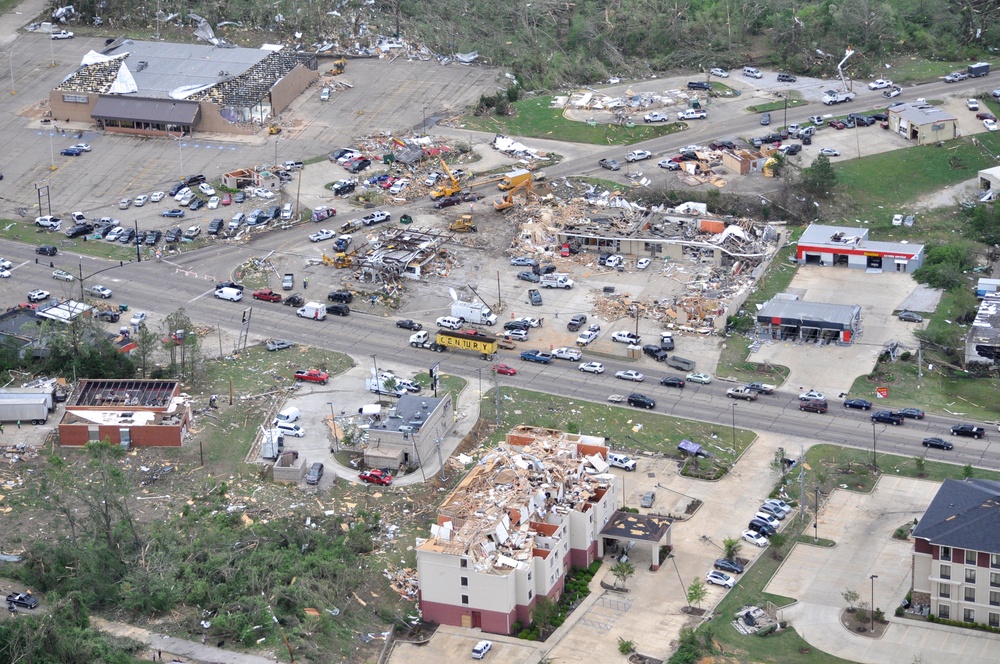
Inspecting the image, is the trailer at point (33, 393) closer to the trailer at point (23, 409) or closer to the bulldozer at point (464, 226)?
the trailer at point (23, 409)

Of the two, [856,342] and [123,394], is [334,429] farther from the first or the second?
[856,342]

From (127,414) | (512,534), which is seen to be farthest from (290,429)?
(512,534)

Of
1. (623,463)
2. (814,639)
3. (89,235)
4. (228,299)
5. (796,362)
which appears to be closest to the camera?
(814,639)

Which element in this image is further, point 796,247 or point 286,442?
point 796,247

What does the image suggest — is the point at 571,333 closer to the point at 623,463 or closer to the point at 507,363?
the point at 507,363

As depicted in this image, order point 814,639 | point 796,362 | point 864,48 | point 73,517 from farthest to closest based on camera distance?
point 864,48 → point 796,362 → point 73,517 → point 814,639

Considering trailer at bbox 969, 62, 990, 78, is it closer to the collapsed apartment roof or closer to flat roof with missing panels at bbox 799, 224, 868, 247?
flat roof with missing panels at bbox 799, 224, 868, 247

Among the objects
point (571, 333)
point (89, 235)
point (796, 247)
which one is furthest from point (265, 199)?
point (796, 247)
